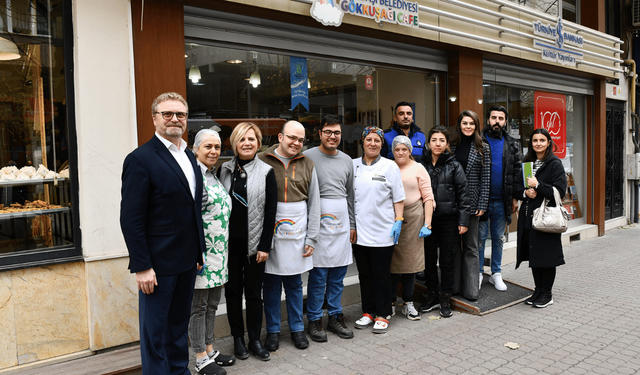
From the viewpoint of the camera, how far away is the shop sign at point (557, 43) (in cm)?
841

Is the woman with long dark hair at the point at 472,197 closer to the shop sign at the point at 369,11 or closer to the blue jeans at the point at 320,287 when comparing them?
the shop sign at the point at 369,11

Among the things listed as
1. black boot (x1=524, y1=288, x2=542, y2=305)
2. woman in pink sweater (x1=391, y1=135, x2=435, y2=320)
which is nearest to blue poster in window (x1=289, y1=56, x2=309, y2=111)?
woman in pink sweater (x1=391, y1=135, x2=435, y2=320)

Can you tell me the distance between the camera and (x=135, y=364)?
3949 millimetres

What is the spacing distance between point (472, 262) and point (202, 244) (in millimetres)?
3365

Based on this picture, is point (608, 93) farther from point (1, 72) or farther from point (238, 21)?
point (1, 72)

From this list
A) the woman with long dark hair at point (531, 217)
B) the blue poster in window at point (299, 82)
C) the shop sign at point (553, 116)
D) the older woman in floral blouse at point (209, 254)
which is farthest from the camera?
the shop sign at point (553, 116)

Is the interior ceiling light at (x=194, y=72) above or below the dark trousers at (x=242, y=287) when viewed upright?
above

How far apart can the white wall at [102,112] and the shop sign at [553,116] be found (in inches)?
300

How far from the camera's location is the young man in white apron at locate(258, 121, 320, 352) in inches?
173

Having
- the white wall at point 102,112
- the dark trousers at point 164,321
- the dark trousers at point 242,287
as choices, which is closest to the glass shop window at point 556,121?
the dark trousers at point 242,287

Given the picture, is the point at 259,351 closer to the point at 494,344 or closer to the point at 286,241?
the point at 286,241

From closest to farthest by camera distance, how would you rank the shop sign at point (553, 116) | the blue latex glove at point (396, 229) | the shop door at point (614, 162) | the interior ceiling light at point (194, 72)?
the blue latex glove at point (396, 229) < the interior ceiling light at point (194, 72) < the shop sign at point (553, 116) < the shop door at point (614, 162)

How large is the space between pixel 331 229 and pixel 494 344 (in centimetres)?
182

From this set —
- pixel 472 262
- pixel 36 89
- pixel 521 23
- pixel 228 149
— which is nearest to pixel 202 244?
pixel 228 149
